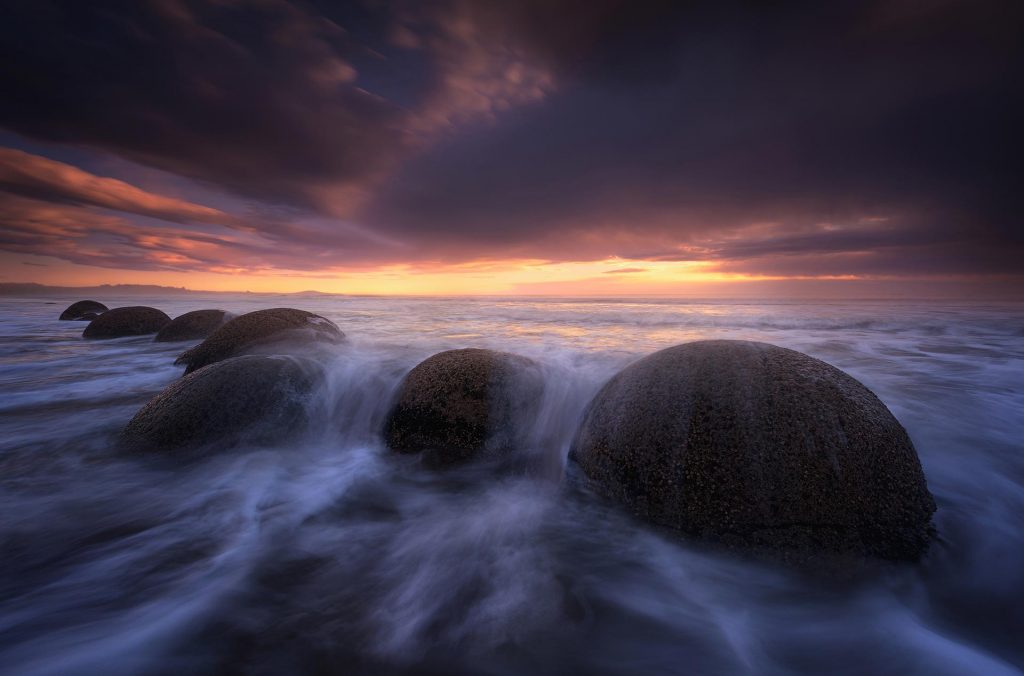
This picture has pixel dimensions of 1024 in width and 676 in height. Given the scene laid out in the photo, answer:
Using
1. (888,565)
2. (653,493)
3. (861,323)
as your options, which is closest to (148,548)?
(653,493)

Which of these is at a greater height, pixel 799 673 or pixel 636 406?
pixel 636 406

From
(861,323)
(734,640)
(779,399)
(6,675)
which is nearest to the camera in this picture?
(6,675)

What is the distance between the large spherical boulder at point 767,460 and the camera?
8.49 feet

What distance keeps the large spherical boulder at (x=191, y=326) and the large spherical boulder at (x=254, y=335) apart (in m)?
4.64

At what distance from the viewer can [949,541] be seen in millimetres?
2975

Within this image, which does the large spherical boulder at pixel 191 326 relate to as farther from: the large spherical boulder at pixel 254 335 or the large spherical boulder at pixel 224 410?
the large spherical boulder at pixel 224 410

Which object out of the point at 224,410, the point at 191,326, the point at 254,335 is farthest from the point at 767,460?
the point at 191,326

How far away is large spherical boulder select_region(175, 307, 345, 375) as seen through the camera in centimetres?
684

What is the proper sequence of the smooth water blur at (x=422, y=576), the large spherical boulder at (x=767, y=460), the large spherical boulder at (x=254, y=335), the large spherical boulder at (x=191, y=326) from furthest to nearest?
the large spherical boulder at (x=191, y=326) < the large spherical boulder at (x=254, y=335) < the large spherical boulder at (x=767, y=460) < the smooth water blur at (x=422, y=576)

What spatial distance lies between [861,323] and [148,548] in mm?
22087

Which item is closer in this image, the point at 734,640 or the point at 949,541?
the point at 734,640

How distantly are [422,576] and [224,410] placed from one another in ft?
9.89

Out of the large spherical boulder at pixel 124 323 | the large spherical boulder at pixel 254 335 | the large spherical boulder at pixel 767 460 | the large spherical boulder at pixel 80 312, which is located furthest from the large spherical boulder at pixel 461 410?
the large spherical boulder at pixel 80 312

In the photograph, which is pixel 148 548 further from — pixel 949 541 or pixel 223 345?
pixel 949 541
